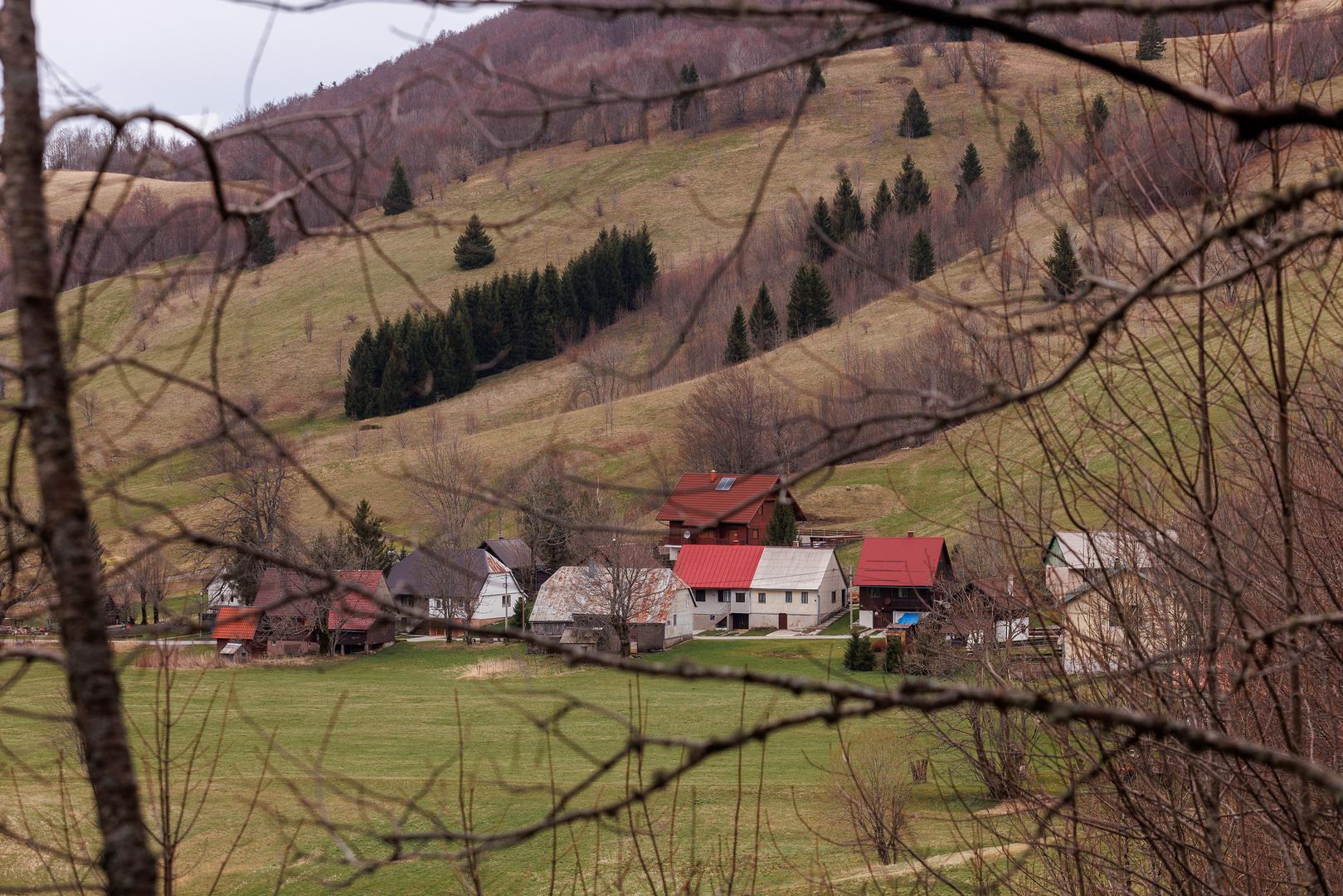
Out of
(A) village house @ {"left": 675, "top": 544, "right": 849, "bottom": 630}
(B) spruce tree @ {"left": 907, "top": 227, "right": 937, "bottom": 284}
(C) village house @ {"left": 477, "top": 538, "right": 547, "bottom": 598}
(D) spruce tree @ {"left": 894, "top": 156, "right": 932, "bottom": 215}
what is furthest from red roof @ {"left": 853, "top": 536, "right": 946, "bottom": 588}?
(D) spruce tree @ {"left": 894, "top": 156, "right": 932, "bottom": 215}

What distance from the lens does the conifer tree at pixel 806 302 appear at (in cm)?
8288

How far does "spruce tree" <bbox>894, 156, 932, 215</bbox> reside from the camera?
82.8 metres

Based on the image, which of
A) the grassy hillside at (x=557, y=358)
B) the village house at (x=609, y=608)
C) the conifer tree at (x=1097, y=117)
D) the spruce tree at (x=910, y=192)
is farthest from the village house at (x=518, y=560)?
the conifer tree at (x=1097, y=117)

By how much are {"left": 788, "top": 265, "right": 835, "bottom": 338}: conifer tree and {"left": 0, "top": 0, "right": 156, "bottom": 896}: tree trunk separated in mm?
79848

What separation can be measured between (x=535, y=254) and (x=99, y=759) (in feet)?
361

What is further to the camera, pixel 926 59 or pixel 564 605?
pixel 926 59

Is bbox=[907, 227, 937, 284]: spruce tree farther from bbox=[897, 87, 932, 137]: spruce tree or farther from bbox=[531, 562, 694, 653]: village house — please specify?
bbox=[897, 87, 932, 137]: spruce tree

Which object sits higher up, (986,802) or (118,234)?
(118,234)

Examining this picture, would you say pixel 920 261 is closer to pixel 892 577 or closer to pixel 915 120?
pixel 892 577

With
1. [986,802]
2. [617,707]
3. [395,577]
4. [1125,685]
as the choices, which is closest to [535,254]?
[395,577]

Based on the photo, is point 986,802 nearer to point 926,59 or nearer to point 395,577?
point 395,577

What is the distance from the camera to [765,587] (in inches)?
2094

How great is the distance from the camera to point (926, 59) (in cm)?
13050

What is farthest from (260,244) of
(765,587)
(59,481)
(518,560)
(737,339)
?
(737,339)
